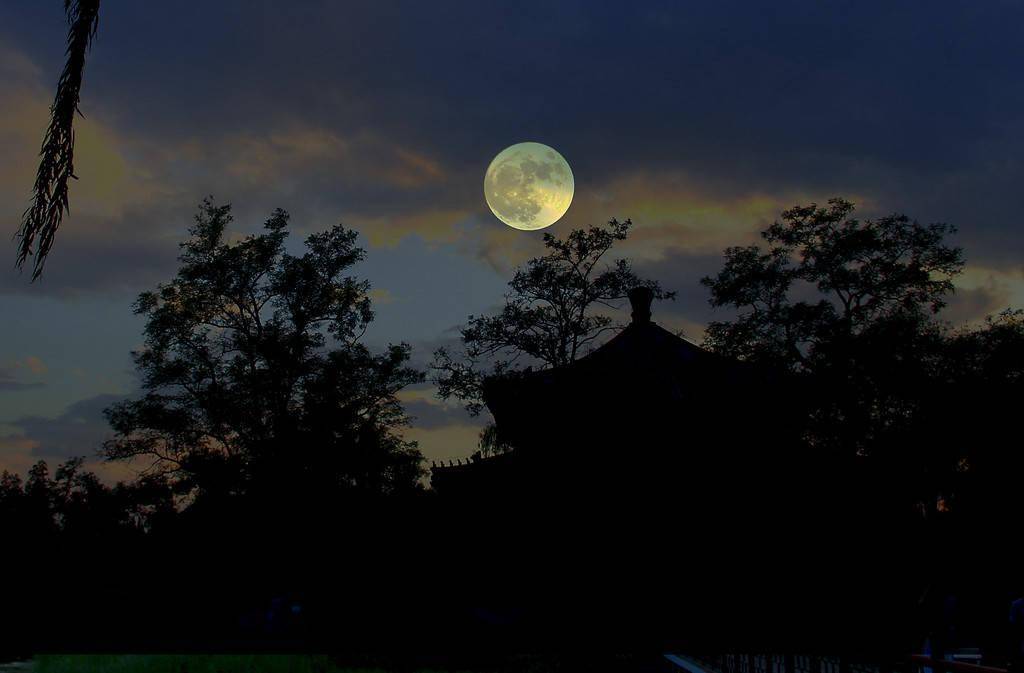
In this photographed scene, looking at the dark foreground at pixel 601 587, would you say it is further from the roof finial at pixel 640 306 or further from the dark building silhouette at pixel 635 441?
the roof finial at pixel 640 306

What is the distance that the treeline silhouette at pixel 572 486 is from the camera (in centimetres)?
1647

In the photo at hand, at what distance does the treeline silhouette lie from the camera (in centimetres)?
1647

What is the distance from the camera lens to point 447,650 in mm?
18172

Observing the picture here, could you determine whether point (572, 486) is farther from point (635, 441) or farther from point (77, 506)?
point (77, 506)

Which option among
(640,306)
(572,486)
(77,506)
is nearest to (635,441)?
(572,486)

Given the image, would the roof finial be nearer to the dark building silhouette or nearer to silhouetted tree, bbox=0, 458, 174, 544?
the dark building silhouette

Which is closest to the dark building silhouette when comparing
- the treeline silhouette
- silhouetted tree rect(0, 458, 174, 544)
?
the treeline silhouette

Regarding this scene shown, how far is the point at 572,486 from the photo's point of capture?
17.0m

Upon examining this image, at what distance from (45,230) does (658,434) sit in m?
14.3

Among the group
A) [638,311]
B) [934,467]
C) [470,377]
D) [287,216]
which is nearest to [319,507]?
[470,377]

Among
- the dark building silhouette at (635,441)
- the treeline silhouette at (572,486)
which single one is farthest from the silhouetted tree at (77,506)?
the dark building silhouette at (635,441)

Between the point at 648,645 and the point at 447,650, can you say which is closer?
the point at 648,645

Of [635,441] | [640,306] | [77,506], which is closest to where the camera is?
[635,441]

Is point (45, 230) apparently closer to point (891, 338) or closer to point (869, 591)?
point (869, 591)
